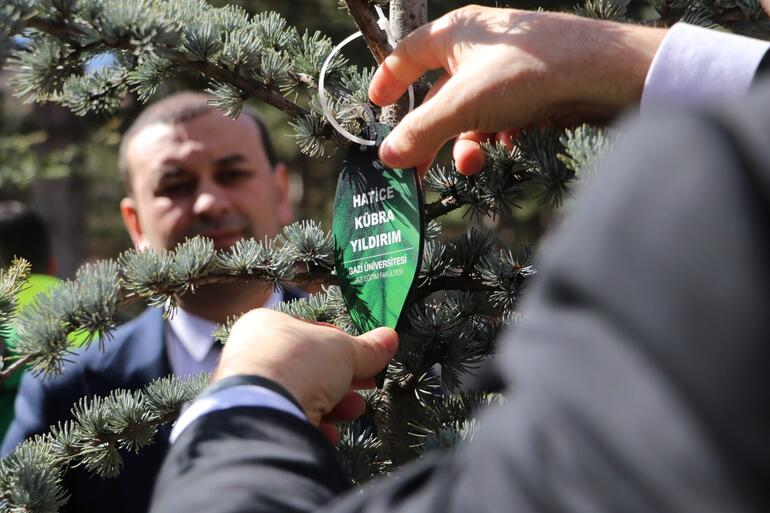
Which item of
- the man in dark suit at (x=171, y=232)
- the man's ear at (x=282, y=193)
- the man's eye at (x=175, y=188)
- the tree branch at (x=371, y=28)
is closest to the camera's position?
the tree branch at (x=371, y=28)

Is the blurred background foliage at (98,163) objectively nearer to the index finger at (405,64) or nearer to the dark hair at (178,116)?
the dark hair at (178,116)

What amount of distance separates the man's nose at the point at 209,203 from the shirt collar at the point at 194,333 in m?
0.35

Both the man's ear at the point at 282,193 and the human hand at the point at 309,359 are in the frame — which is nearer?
the human hand at the point at 309,359

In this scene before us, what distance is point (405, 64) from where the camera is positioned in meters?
1.53

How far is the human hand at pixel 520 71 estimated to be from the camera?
52.6 inches

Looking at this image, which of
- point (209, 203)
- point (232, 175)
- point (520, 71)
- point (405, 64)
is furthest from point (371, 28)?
point (232, 175)

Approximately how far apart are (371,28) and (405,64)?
0.18 metres

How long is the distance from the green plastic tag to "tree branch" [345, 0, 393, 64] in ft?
0.50

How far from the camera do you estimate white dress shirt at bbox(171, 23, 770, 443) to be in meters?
1.26

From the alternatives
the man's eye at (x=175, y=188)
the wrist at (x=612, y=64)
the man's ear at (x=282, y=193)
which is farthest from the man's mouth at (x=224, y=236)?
the wrist at (x=612, y=64)

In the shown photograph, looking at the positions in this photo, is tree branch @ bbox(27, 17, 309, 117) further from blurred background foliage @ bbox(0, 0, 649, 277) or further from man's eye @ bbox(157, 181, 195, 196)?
blurred background foliage @ bbox(0, 0, 649, 277)

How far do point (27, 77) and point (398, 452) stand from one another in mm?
906

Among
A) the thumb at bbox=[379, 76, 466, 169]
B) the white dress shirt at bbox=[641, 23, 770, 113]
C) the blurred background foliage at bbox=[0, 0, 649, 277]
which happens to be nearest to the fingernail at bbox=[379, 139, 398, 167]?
the thumb at bbox=[379, 76, 466, 169]

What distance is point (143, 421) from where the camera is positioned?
1651mm
